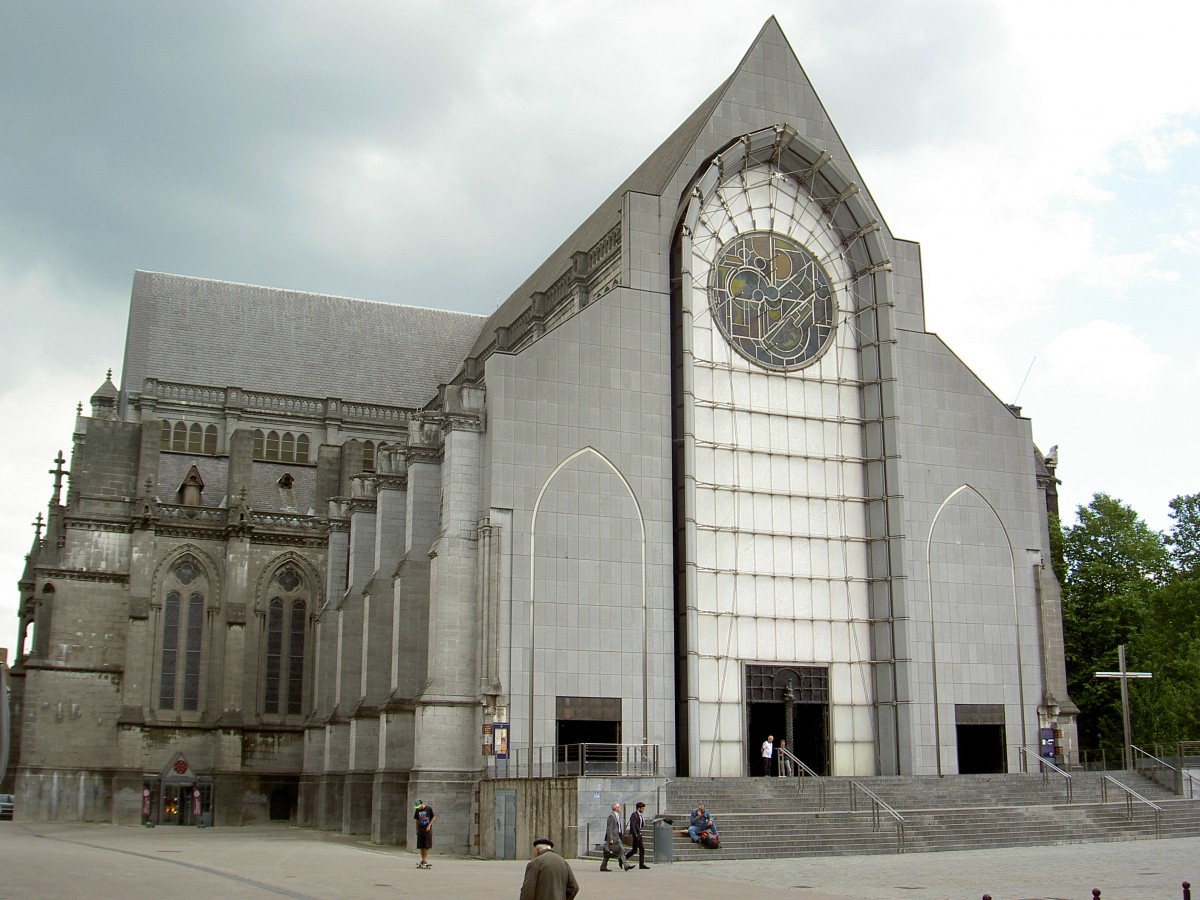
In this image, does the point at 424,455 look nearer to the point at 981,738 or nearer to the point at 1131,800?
the point at 981,738

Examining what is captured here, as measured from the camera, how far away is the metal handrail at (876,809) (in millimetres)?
32125

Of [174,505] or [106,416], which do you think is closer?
[174,505]

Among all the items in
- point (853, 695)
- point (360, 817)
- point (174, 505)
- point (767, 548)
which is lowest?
point (360, 817)

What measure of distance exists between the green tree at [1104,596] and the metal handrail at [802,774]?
711 inches

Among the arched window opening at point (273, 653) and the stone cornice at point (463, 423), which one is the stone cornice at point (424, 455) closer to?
the stone cornice at point (463, 423)

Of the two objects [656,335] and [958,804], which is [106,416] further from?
[958,804]

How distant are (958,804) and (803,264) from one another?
61.5 feet

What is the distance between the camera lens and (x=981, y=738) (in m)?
42.4

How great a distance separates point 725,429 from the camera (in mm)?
42531

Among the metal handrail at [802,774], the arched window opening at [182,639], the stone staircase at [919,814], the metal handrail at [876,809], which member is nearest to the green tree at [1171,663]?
the stone staircase at [919,814]

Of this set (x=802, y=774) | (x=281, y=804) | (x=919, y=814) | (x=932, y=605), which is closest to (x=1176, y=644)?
(x=932, y=605)

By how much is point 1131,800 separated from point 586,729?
1550 cm

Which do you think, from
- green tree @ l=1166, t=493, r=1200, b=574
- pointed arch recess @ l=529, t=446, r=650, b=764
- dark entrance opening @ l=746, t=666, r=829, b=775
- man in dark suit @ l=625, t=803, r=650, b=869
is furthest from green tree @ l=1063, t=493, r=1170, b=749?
man in dark suit @ l=625, t=803, r=650, b=869

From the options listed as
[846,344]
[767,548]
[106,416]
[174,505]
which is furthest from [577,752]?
[106,416]
